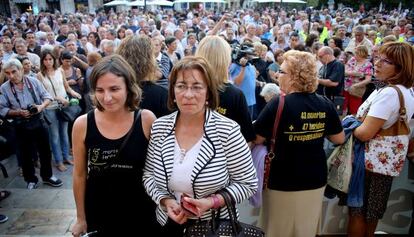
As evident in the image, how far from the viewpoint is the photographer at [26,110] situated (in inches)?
168

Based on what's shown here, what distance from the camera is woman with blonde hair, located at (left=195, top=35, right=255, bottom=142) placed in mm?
2521

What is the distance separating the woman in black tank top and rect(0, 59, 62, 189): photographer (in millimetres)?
2615

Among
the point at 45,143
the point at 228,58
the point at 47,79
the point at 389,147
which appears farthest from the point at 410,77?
the point at 47,79

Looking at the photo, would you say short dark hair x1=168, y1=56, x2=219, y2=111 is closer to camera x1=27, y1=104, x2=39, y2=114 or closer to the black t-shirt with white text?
the black t-shirt with white text

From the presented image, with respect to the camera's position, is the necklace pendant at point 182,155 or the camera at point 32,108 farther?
the camera at point 32,108

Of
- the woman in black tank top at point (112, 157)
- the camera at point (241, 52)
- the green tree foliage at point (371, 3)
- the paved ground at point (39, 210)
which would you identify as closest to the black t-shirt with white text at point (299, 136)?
the paved ground at point (39, 210)

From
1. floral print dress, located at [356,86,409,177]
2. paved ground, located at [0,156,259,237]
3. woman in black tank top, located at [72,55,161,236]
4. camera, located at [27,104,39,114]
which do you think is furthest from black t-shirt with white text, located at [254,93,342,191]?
camera, located at [27,104,39,114]

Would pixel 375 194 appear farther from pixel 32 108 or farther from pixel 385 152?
pixel 32 108

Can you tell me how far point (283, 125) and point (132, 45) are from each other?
139 cm

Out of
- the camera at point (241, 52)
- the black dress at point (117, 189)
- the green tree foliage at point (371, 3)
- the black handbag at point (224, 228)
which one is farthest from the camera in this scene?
the green tree foliage at point (371, 3)

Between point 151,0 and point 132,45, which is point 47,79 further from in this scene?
point 151,0

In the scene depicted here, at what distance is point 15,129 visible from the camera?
4426 millimetres

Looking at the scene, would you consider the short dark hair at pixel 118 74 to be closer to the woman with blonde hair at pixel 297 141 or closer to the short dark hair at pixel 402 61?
the woman with blonde hair at pixel 297 141

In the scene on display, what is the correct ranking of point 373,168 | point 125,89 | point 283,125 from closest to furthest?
point 125,89 → point 283,125 → point 373,168
